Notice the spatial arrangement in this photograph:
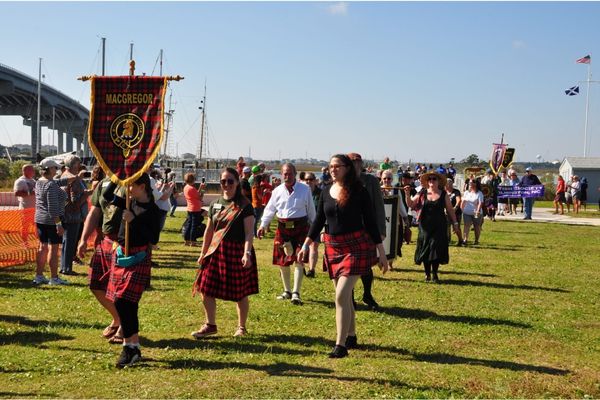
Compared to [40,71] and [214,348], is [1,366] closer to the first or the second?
[214,348]

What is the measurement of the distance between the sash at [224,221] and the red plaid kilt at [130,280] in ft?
3.09

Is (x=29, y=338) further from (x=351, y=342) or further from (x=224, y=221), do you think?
(x=351, y=342)

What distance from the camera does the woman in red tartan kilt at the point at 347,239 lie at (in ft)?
20.5

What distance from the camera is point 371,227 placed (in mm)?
6336

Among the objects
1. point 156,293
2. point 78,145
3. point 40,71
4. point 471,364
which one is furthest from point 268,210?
point 78,145

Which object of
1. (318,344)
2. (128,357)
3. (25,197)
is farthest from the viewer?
(25,197)

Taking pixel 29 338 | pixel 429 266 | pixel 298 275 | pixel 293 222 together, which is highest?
pixel 293 222

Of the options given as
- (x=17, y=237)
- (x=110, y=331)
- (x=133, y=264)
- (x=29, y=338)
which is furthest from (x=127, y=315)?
(x=17, y=237)

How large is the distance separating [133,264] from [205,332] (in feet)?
4.54

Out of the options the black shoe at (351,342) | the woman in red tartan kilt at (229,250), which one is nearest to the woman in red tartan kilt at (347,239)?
the black shoe at (351,342)

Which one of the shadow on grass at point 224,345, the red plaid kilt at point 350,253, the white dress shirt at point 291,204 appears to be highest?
the white dress shirt at point 291,204

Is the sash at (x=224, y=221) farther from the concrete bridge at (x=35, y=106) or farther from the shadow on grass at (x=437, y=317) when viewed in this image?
the concrete bridge at (x=35, y=106)

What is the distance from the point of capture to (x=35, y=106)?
270 ft

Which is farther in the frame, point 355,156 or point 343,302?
point 355,156
